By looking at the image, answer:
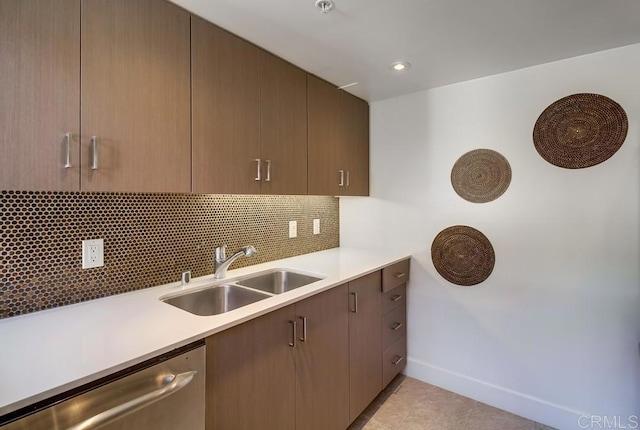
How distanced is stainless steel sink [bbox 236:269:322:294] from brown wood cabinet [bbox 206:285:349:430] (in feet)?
1.09

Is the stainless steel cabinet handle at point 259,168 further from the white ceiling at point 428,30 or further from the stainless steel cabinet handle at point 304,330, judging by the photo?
the stainless steel cabinet handle at point 304,330

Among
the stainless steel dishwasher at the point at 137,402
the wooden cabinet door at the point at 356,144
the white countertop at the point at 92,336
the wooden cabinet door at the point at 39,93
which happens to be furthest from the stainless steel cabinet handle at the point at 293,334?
the wooden cabinet door at the point at 356,144

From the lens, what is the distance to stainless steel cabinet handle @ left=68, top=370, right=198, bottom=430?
33.4 inches

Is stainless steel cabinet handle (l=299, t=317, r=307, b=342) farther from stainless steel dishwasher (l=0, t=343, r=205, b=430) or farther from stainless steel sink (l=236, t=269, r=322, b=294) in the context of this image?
stainless steel dishwasher (l=0, t=343, r=205, b=430)

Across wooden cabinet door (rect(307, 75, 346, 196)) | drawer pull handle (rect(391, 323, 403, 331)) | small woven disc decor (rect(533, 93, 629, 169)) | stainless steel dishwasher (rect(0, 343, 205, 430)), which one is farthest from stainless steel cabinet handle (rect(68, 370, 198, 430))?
small woven disc decor (rect(533, 93, 629, 169))

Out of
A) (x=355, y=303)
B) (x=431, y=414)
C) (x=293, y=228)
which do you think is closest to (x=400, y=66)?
(x=293, y=228)

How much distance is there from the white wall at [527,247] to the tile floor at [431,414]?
0.30 feet

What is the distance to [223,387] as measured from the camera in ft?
3.84

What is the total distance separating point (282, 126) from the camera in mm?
1895

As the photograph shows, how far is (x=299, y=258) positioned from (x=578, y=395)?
6.36ft

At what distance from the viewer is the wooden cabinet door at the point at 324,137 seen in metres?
2.13

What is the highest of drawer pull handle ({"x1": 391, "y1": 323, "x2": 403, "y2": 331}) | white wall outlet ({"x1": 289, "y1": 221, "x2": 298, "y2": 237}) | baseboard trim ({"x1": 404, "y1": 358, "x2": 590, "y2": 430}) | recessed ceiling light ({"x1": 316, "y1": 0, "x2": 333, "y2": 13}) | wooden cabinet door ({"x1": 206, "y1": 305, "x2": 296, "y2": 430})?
recessed ceiling light ({"x1": 316, "y1": 0, "x2": 333, "y2": 13})

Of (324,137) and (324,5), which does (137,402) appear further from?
(324,137)

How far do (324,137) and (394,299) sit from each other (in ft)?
4.23
